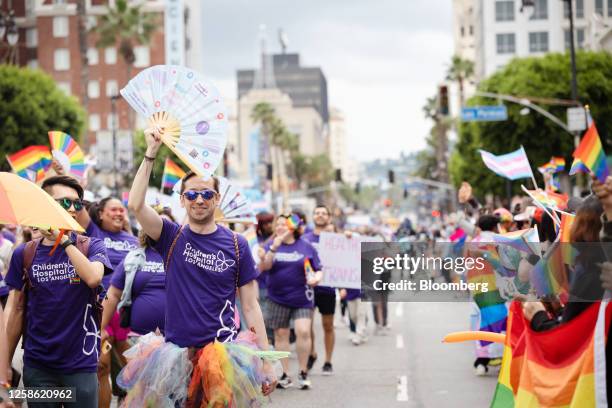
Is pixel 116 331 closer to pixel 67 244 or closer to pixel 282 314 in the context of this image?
pixel 282 314

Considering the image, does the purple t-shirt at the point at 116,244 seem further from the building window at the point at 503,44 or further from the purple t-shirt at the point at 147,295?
the building window at the point at 503,44

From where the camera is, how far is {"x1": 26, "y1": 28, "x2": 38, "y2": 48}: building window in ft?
302

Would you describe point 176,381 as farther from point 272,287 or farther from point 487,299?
point 272,287

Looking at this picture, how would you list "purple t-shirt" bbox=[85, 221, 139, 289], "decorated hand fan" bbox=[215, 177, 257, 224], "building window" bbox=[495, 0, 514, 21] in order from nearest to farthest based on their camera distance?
"purple t-shirt" bbox=[85, 221, 139, 289] < "decorated hand fan" bbox=[215, 177, 257, 224] < "building window" bbox=[495, 0, 514, 21]

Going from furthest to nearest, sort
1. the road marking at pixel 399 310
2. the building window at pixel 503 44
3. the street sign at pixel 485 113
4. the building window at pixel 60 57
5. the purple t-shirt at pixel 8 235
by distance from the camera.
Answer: the building window at pixel 60 57 → the building window at pixel 503 44 → the street sign at pixel 485 113 → the road marking at pixel 399 310 → the purple t-shirt at pixel 8 235

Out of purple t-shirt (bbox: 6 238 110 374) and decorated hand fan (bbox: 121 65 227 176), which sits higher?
decorated hand fan (bbox: 121 65 227 176)

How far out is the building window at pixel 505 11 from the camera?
283 ft

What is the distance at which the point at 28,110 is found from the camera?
2140 inches

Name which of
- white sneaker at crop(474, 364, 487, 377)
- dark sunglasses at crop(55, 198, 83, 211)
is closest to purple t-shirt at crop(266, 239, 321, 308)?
white sneaker at crop(474, 364, 487, 377)

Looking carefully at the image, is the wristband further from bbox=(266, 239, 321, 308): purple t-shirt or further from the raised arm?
bbox=(266, 239, 321, 308): purple t-shirt

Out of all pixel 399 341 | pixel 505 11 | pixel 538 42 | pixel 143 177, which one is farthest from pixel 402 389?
pixel 505 11

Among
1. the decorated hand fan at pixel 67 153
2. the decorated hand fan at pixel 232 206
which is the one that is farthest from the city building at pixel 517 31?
the decorated hand fan at pixel 232 206

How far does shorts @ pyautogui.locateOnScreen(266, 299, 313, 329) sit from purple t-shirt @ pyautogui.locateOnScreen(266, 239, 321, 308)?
0.05 meters

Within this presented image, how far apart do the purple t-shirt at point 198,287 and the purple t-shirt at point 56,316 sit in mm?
504
